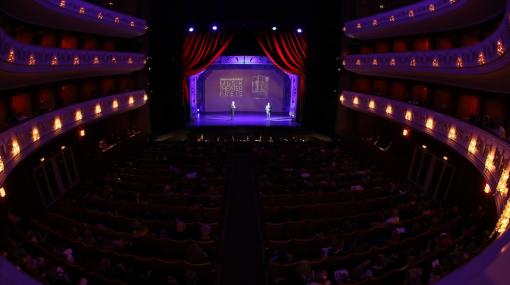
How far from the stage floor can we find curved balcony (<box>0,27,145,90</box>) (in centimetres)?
953

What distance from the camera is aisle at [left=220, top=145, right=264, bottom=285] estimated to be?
10000 millimetres

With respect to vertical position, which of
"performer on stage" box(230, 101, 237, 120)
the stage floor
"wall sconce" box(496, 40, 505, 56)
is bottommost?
the stage floor

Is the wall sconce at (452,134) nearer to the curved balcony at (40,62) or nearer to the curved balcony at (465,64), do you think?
the curved balcony at (465,64)

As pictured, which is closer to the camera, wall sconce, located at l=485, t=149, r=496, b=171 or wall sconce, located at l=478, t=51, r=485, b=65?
wall sconce, located at l=485, t=149, r=496, b=171

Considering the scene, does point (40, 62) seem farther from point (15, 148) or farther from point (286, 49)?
point (286, 49)

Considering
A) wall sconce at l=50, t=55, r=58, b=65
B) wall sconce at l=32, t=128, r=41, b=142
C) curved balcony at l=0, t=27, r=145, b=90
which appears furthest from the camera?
wall sconce at l=50, t=55, r=58, b=65

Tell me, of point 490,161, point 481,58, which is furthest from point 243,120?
point 490,161

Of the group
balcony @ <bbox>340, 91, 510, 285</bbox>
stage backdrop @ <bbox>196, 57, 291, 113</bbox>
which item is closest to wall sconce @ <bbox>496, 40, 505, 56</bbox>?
balcony @ <bbox>340, 91, 510, 285</bbox>

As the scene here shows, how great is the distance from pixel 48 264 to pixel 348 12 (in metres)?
20.3

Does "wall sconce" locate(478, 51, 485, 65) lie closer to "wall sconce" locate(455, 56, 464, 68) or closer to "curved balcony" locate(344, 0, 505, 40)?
"wall sconce" locate(455, 56, 464, 68)

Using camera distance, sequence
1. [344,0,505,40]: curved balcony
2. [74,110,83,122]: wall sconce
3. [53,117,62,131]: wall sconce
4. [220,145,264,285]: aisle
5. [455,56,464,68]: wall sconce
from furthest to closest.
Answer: [74,110,83,122]: wall sconce → [53,117,62,131]: wall sconce → [344,0,505,40]: curved balcony → [455,56,464,68]: wall sconce → [220,145,264,285]: aisle

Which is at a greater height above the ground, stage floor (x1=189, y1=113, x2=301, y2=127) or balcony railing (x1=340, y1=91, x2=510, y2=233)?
balcony railing (x1=340, y1=91, x2=510, y2=233)

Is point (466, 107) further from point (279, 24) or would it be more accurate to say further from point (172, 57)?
point (172, 57)

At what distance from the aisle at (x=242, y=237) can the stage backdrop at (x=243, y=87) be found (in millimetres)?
16577
